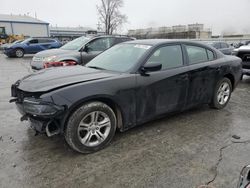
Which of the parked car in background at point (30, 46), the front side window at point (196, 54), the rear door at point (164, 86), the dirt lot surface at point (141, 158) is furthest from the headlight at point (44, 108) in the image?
the parked car in background at point (30, 46)

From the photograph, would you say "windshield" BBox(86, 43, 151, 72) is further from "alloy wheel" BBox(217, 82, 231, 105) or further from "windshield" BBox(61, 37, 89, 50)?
"windshield" BBox(61, 37, 89, 50)

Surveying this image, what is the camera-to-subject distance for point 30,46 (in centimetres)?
1861

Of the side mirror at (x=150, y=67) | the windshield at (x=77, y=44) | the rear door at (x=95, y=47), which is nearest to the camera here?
the side mirror at (x=150, y=67)

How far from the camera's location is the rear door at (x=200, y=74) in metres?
4.16

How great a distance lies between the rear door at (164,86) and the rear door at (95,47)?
13.1ft

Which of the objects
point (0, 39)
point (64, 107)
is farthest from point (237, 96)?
point (0, 39)

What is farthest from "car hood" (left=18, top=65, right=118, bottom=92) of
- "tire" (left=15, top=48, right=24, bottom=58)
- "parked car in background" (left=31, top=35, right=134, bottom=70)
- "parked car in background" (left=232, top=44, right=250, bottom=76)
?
"tire" (left=15, top=48, right=24, bottom=58)

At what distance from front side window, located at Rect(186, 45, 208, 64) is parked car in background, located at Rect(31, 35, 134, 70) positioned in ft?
13.0

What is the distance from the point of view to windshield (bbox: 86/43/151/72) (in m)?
3.65

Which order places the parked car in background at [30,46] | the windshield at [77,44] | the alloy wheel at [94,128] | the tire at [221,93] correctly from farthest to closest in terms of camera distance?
the parked car in background at [30,46]
the windshield at [77,44]
the tire at [221,93]
the alloy wheel at [94,128]

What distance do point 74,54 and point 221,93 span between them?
4587mm

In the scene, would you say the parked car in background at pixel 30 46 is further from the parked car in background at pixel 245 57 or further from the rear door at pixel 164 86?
the rear door at pixel 164 86

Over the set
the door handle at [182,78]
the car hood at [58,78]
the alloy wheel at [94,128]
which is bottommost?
the alloy wheel at [94,128]

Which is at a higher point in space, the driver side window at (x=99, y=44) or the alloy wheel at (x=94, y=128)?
the driver side window at (x=99, y=44)
